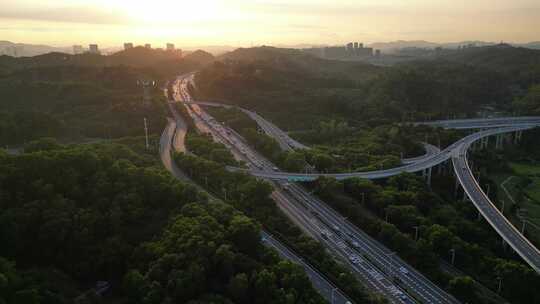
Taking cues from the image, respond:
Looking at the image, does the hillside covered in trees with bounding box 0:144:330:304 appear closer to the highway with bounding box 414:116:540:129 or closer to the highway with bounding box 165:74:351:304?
the highway with bounding box 165:74:351:304

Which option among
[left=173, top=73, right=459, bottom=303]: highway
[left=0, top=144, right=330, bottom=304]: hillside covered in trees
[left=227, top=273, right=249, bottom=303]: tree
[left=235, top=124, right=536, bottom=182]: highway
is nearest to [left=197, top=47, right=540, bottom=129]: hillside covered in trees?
[left=235, top=124, right=536, bottom=182]: highway

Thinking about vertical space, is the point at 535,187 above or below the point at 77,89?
below

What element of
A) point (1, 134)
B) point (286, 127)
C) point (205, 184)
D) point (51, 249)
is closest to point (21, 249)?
point (51, 249)

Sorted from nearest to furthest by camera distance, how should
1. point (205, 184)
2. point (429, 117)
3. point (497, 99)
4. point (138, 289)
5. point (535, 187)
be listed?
point (138, 289)
point (205, 184)
point (535, 187)
point (429, 117)
point (497, 99)

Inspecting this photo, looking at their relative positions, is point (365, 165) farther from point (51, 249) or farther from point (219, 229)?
point (51, 249)

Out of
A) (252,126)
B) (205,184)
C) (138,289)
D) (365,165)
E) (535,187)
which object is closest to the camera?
(138,289)

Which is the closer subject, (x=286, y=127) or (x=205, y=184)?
(x=205, y=184)

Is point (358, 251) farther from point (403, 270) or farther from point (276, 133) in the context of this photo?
point (276, 133)

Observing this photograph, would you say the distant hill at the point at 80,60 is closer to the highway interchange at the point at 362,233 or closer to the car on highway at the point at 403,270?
the highway interchange at the point at 362,233

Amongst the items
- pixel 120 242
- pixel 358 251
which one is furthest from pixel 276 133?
pixel 120 242
